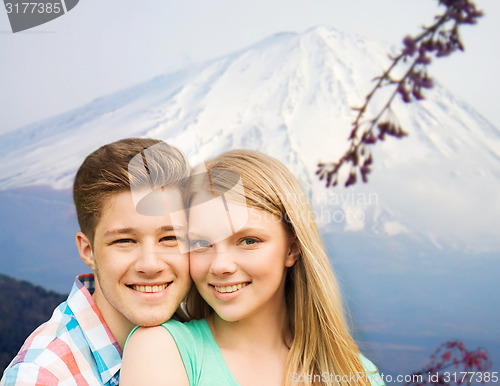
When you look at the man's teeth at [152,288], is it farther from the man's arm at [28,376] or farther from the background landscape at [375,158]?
the background landscape at [375,158]

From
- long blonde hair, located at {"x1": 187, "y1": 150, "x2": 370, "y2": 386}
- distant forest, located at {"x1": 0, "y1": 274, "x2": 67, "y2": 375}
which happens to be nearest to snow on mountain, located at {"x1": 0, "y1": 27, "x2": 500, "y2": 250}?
distant forest, located at {"x1": 0, "y1": 274, "x2": 67, "y2": 375}

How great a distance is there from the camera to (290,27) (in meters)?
2.39

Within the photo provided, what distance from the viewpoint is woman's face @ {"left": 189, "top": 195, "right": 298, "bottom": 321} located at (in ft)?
4.73

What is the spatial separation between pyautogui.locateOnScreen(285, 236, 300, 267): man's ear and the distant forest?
1.38m

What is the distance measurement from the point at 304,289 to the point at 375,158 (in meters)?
0.89

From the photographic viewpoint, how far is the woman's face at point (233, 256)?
144 centimetres

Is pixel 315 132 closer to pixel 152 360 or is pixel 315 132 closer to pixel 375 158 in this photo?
pixel 375 158

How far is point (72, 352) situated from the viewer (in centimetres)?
150

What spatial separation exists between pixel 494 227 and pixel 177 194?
1502 mm

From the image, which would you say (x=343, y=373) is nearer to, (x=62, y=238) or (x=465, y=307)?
(x=465, y=307)

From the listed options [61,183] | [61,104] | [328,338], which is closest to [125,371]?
[328,338]

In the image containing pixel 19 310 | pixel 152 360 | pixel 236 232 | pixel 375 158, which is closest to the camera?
pixel 152 360

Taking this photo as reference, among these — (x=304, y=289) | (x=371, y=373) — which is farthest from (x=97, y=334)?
(x=371, y=373)

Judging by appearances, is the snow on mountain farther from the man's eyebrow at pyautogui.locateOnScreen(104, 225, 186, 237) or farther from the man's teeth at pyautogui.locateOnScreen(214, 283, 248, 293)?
the man's teeth at pyautogui.locateOnScreen(214, 283, 248, 293)
